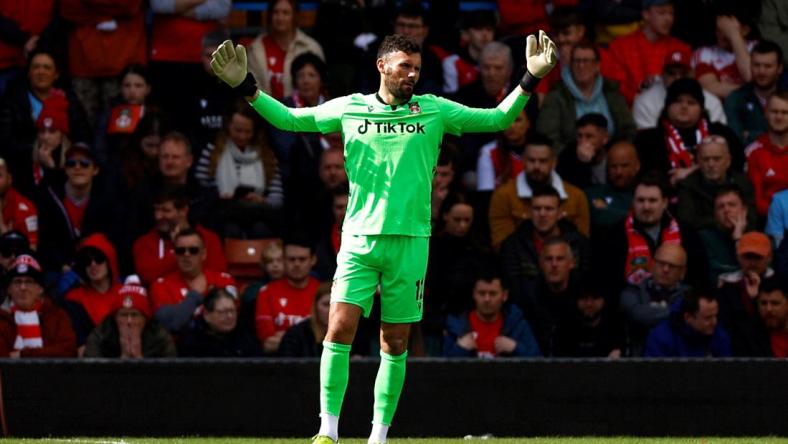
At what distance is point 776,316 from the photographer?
44.0 ft

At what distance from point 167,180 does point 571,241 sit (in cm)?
356

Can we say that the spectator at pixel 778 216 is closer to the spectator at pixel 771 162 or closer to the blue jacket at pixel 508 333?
the spectator at pixel 771 162

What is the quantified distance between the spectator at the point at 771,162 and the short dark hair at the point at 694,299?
92.8 inches

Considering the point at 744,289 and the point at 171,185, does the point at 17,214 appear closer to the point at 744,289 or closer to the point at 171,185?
the point at 171,185

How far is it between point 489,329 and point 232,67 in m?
4.47

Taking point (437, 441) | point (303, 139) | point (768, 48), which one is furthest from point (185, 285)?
point (768, 48)

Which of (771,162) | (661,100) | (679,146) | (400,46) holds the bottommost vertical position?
(771,162)

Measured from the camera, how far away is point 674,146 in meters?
15.5

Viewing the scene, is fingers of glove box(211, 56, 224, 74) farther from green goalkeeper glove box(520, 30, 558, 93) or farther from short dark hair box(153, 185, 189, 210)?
short dark hair box(153, 185, 189, 210)

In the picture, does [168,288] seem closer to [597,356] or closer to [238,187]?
[238,187]

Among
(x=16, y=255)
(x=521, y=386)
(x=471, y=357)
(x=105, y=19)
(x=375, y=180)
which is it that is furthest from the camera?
(x=105, y=19)

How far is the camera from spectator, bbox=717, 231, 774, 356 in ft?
43.7

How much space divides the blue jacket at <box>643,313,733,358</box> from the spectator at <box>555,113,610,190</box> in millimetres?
2386

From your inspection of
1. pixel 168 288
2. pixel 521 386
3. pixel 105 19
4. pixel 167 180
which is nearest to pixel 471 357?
pixel 521 386
